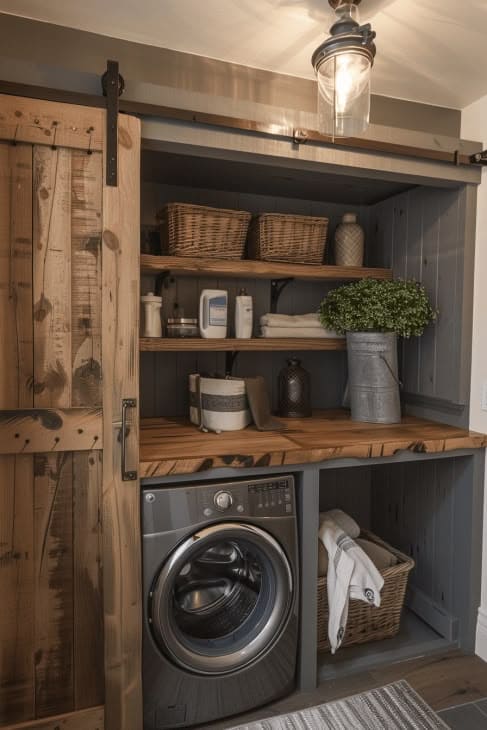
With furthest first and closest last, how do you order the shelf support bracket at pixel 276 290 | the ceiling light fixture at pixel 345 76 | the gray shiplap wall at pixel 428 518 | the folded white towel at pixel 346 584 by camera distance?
the shelf support bracket at pixel 276 290
the gray shiplap wall at pixel 428 518
the folded white towel at pixel 346 584
the ceiling light fixture at pixel 345 76

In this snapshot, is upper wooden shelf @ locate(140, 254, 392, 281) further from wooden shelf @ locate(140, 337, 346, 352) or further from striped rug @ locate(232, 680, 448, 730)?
striped rug @ locate(232, 680, 448, 730)

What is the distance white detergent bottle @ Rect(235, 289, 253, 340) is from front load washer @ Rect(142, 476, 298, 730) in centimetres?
75

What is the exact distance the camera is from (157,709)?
175cm

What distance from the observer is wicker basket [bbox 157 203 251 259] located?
211cm

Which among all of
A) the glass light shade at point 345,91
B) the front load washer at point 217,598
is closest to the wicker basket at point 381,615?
the front load washer at point 217,598

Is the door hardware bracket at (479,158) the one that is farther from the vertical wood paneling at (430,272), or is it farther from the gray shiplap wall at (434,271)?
the vertical wood paneling at (430,272)

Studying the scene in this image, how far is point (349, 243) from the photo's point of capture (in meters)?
2.55

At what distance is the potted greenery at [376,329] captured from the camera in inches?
88.4

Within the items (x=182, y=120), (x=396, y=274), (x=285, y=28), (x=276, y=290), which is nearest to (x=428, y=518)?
(x=396, y=274)

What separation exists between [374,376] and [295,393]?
41 centimetres

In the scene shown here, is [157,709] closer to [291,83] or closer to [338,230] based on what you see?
[338,230]

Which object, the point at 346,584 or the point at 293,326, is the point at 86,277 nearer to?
the point at 293,326

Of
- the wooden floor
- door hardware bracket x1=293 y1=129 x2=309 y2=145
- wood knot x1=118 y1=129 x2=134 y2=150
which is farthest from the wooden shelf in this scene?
the wooden floor

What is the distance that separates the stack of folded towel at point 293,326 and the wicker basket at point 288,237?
11.1 inches
